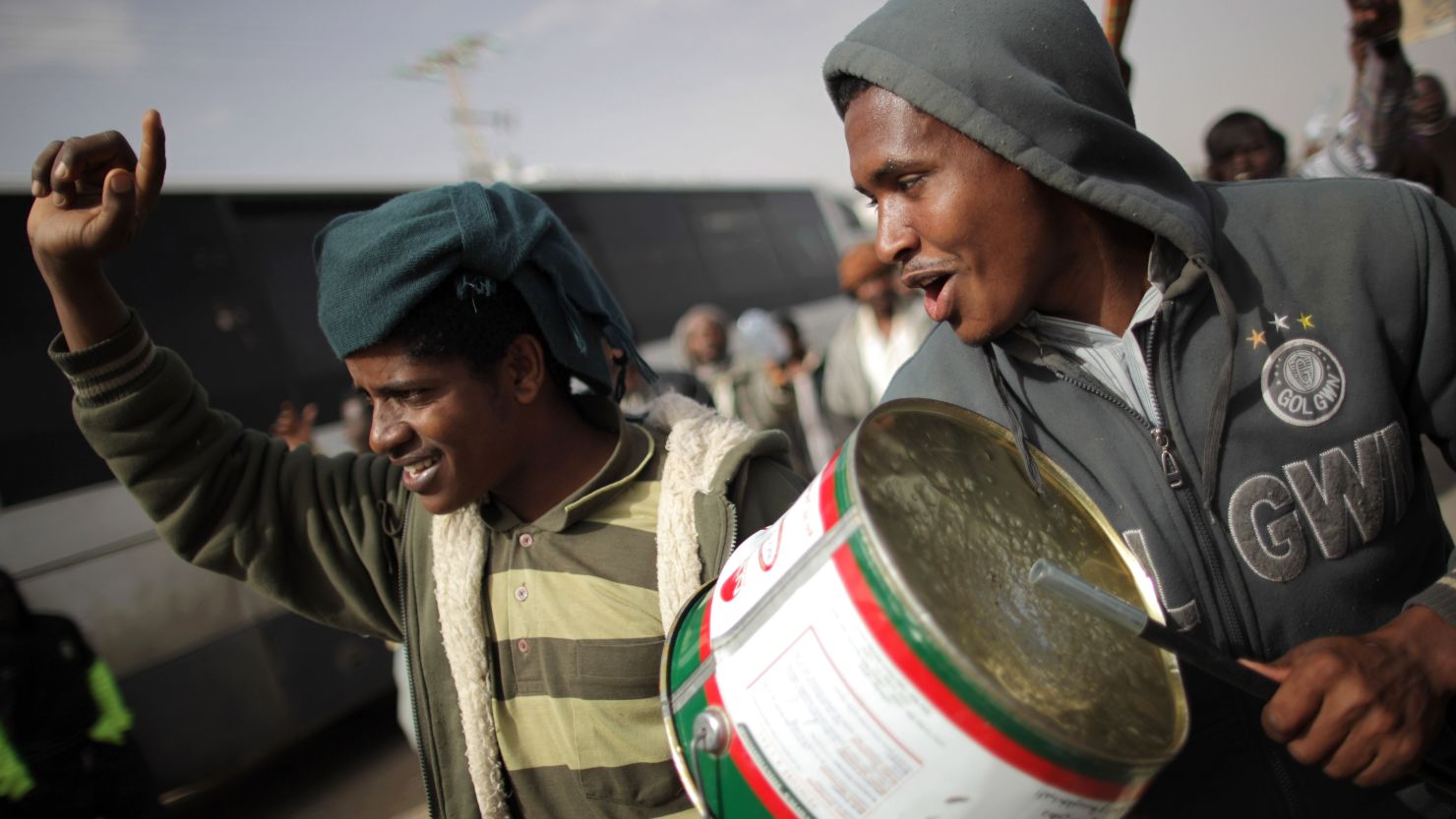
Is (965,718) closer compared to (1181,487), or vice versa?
(965,718)

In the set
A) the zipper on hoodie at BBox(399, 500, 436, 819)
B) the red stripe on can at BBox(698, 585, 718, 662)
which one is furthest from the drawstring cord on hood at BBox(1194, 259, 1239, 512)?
the zipper on hoodie at BBox(399, 500, 436, 819)

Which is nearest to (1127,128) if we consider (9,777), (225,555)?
(225,555)

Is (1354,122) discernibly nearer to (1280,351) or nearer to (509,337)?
Answer: (1280,351)

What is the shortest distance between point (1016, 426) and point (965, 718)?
64 centimetres

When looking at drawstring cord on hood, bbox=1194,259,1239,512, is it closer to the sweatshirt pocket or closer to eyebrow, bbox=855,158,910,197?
eyebrow, bbox=855,158,910,197

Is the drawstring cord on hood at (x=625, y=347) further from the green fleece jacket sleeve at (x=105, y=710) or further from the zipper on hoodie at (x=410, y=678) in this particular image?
the green fleece jacket sleeve at (x=105, y=710)

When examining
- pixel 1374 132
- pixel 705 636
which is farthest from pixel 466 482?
pixel 1374 132

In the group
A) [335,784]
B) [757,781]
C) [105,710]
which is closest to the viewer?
[757,781]

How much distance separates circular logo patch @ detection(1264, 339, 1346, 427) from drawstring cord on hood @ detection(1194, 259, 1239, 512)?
0.06 meters

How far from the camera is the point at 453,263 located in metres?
1.52

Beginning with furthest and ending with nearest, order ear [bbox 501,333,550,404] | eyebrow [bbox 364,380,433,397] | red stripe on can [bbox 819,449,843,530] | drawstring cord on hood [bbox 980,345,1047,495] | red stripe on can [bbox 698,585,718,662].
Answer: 1. ear [bbox 501,333,550,404]
2. eyebrow [bbox 364,380,433,397]
3. drawstring cord on hood [bbox 980,345,1047,495]
4. red stripe on can [bbox 698,585,718,662]
5. red stripe on can [bbox 819,449,843,530]

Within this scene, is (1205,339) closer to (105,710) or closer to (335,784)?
(105,710)

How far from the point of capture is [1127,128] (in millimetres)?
1385

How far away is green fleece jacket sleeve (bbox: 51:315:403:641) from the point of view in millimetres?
1505
